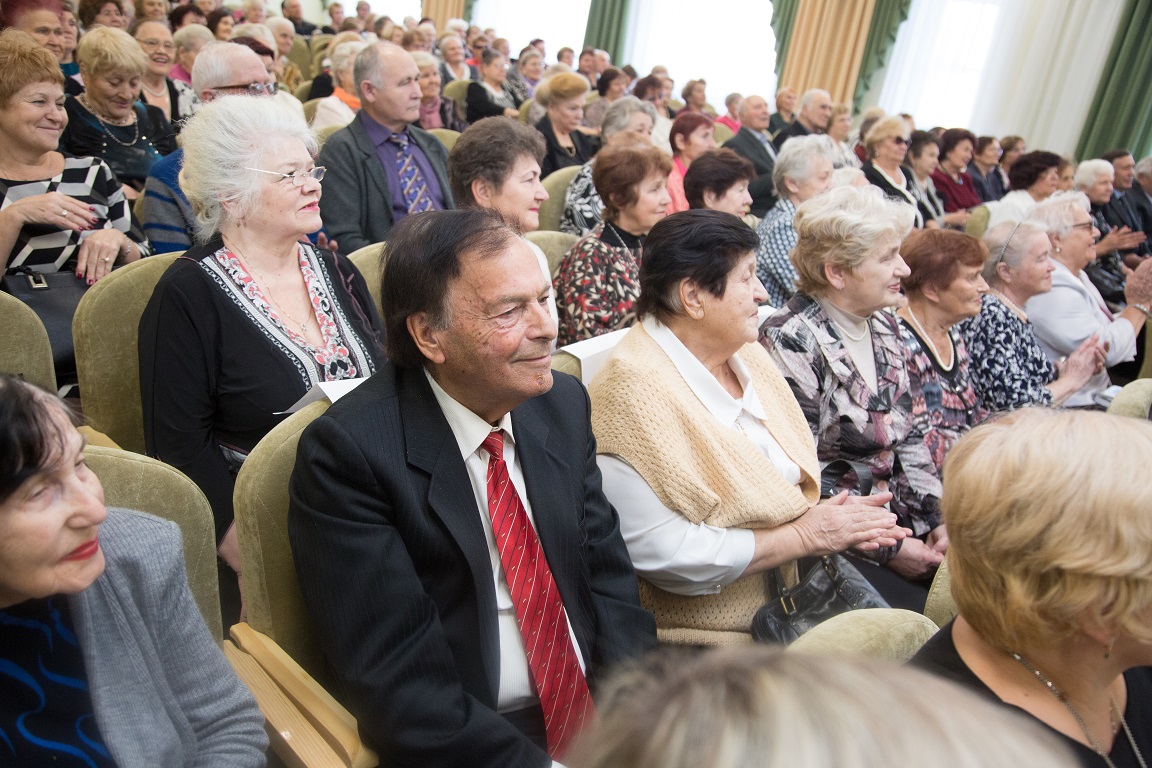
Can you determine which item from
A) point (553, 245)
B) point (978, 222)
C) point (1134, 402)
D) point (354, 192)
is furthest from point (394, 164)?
point (978, 222)

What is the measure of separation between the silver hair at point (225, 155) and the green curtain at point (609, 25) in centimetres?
1167

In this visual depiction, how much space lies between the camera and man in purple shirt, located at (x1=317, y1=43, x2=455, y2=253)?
3.37 meters

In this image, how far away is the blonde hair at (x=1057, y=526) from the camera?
0.99 m

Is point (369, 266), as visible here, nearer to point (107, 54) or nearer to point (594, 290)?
point (594, 290)

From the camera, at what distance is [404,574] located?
1282mm

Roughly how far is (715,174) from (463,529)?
2445 mm

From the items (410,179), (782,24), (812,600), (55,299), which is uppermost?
(782,24)

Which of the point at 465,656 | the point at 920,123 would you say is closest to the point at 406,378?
the point at 465,656

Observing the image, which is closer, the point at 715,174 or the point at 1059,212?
the point at 715,174

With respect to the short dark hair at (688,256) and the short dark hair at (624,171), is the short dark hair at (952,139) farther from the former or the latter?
the short dark hair at (688,256)

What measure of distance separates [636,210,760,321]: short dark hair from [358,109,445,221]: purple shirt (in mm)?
Answer: 1735

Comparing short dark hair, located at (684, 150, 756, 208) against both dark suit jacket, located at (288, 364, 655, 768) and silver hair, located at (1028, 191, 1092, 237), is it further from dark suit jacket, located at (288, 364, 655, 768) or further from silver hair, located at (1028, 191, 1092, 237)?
dark suit jacket, located at (288, 364, 655, 768)

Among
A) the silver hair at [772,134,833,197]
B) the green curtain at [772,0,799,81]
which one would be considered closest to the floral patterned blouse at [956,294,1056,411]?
the silver hair at [772,134,833,197]

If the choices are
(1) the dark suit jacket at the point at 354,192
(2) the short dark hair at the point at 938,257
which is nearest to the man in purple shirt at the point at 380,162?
(1) the dark suit jacket at the point at 354,192
